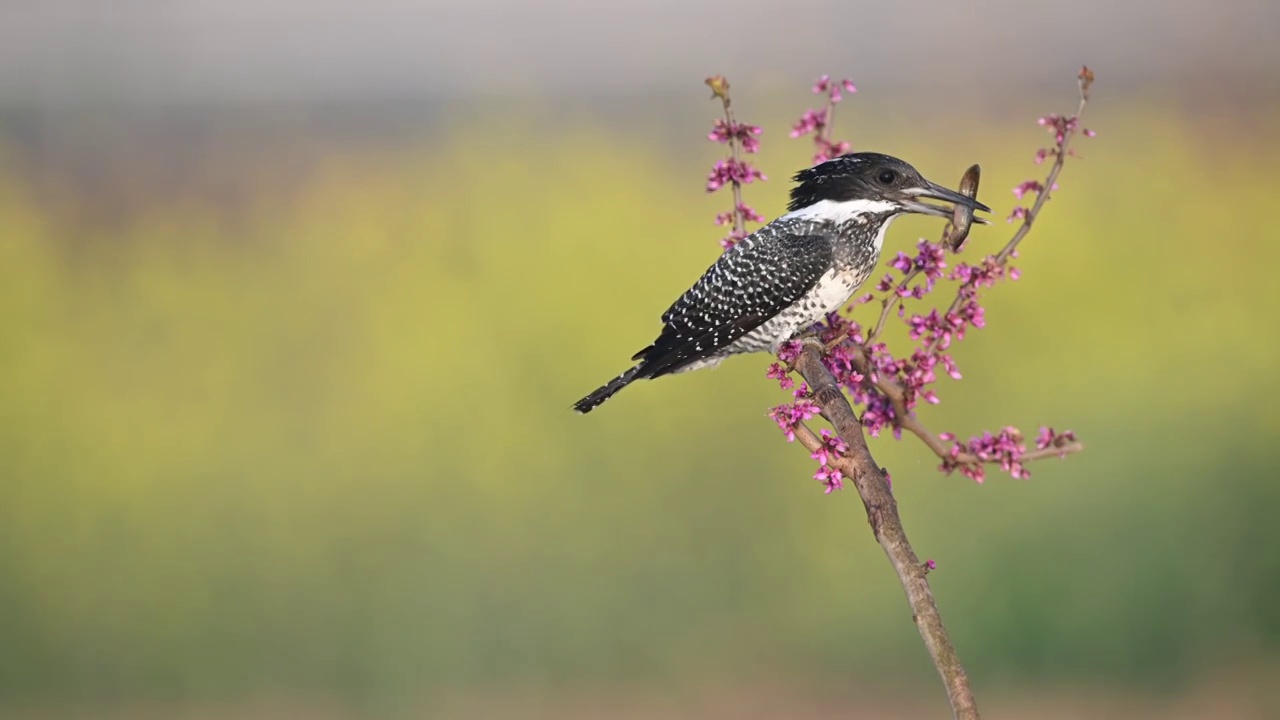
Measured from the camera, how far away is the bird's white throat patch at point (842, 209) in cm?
152

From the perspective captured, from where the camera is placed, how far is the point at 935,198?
1414mm

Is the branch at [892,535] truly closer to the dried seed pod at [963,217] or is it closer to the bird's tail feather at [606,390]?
the dried seed pod at [963,217]

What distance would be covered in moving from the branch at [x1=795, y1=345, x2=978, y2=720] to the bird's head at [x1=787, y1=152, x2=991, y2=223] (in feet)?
0.80

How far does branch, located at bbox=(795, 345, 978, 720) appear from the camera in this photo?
1.16 metres

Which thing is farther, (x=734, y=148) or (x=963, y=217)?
(x=734, y=148)

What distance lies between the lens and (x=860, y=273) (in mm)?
1587

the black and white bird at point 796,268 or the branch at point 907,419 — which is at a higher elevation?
the black and white bird at point 796,268

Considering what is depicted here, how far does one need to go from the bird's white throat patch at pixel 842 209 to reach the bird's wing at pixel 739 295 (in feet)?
0.10

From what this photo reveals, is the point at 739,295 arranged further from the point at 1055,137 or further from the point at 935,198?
the point at 1055,137

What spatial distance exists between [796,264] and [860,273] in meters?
0.09

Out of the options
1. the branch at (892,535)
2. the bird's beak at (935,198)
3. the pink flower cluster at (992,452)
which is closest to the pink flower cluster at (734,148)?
the bird's beak at (935,198)

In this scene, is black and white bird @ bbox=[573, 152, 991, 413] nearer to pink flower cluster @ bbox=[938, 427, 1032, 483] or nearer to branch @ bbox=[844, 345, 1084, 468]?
branch @ bbox=[844, 345, 1084, 468]

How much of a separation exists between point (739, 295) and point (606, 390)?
0.22 meters

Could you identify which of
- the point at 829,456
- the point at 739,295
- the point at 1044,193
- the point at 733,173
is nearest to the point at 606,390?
the point at 739,295
